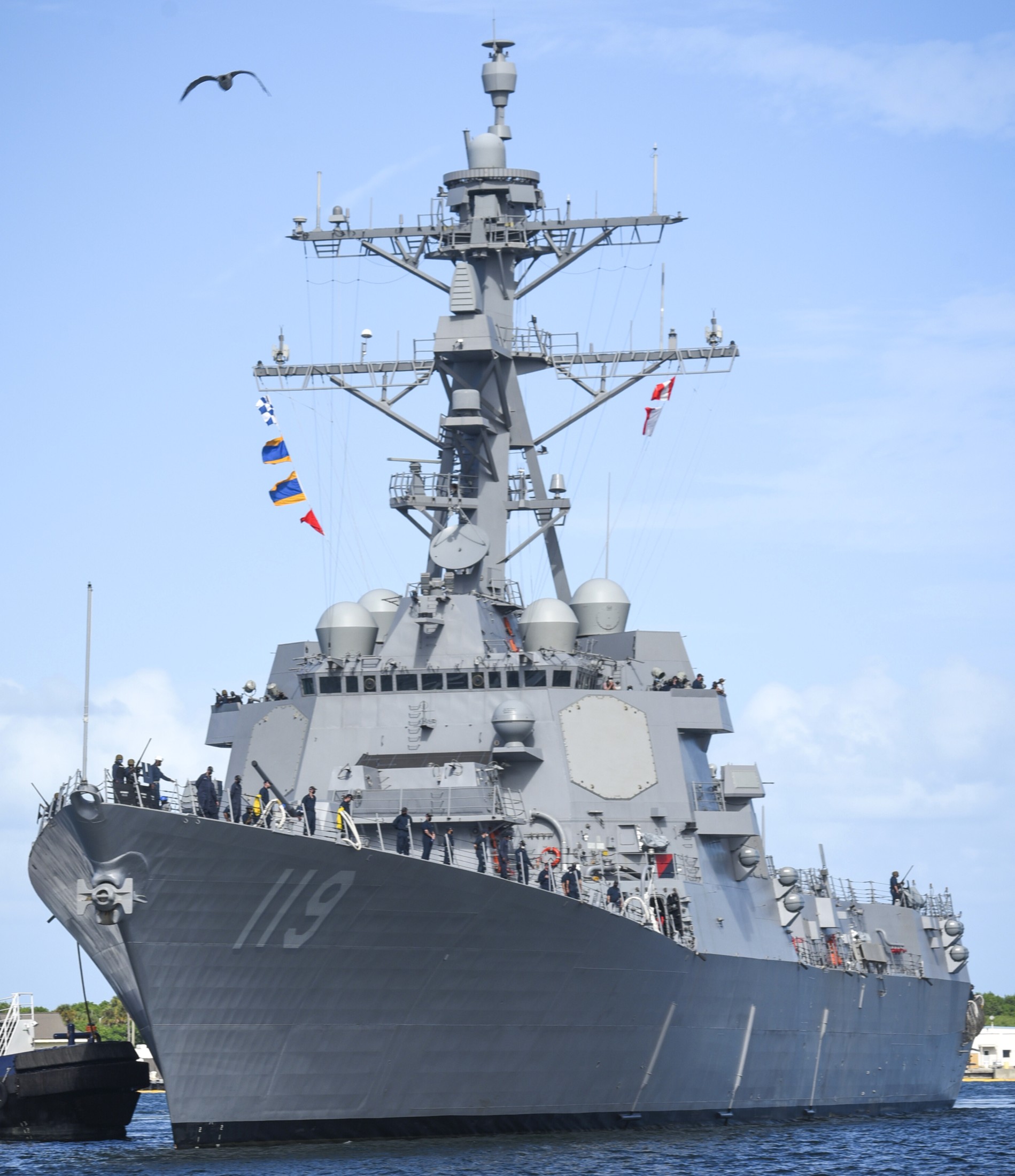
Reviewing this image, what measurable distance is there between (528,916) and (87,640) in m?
5.21

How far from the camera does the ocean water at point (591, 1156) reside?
1862 cm

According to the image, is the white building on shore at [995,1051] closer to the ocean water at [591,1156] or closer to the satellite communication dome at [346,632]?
the ocean water at [591,1156]

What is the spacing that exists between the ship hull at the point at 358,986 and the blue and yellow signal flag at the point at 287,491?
5.99 meters

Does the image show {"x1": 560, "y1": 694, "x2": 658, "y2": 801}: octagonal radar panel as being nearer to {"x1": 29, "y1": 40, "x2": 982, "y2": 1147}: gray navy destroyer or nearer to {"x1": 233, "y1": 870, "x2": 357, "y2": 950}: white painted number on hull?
{"x1": 29, "y1": 40, "x2": 982, "y2": 1147}: gray navy destroyer

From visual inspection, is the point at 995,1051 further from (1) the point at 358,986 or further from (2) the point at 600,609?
(1) the point at 358,986

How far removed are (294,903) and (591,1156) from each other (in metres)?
4.11

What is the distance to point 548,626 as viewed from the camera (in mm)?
24672

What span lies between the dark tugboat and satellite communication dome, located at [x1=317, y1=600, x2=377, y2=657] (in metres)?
5.81

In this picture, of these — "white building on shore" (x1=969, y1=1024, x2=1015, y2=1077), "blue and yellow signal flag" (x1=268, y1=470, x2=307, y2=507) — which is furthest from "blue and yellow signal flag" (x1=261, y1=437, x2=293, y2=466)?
"white building on shore" (x1=969, y1=1024, x2=1015, y2=1077)

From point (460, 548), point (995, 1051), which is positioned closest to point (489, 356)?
point (460, 548)

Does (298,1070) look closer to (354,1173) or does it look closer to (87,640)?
(354,1173)

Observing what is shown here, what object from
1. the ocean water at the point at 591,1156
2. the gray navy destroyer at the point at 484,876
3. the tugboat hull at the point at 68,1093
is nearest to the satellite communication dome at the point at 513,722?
the gray navy destroyer at the point at 484,876

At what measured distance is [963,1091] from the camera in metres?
53.3

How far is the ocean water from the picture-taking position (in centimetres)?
1862
